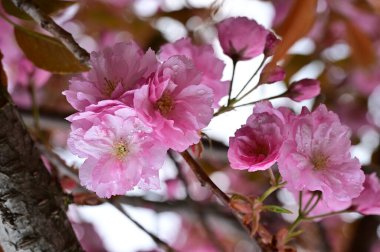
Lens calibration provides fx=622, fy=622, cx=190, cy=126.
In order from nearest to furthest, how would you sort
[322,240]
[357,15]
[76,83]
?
[76,83] < [322,240] < [357,15]

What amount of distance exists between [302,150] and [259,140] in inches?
1.3

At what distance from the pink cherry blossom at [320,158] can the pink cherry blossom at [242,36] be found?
0.37ft

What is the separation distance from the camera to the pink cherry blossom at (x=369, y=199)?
57 cm

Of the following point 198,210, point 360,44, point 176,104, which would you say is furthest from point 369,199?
point 360,44

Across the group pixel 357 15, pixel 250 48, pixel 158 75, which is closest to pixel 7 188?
pixel 158 75

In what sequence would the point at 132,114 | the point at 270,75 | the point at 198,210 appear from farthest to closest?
the point at 198,210, the point at 270,75, the point at 132,114

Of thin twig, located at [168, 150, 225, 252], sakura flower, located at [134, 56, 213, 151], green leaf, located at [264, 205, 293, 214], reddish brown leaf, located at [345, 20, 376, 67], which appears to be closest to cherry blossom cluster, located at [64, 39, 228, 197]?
sakura flower, located at [134, 56, 213, 151]

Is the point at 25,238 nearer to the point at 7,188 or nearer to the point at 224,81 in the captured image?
the point at 7,188

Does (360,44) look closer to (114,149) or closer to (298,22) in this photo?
(298,22)

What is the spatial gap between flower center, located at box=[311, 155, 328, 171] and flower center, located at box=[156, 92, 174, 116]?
0.39ft

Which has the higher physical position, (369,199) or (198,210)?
(369,199)

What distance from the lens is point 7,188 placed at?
493mm

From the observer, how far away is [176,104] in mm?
474

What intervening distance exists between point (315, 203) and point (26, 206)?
0.26m
